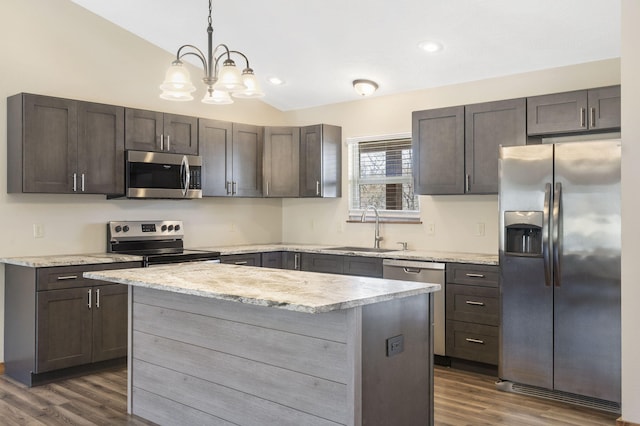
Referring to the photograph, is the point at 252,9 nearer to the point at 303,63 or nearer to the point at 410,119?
the point at 303,63

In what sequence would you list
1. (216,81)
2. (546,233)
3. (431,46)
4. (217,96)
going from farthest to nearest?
1. (431,46)
2. (546,233)
3. (217,96)
4. (216,81)

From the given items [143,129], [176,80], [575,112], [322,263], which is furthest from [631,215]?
[143,129]

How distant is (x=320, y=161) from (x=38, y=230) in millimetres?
2704

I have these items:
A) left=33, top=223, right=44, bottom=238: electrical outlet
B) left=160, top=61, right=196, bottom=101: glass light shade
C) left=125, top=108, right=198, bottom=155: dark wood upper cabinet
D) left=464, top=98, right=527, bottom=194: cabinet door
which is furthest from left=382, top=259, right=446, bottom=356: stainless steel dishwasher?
left=33, top=223, right=44, bottom=238: electrical outlet

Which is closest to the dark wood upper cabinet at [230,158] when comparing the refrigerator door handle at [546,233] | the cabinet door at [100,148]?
the cabinet door at [100,148]

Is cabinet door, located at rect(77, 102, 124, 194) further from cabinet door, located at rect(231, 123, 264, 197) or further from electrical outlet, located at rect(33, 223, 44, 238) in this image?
cabinet door, located at rect(231, 123, 264, 197)

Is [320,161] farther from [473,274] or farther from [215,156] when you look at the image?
[473,274]

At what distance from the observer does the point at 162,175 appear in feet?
16.7

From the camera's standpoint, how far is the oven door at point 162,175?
16.0 ft

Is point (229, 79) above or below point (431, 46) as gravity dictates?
below

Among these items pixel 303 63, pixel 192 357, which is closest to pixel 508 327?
pixel 192 357

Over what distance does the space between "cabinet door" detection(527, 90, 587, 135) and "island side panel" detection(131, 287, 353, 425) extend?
8.95 ft

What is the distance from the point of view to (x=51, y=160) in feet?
14.5

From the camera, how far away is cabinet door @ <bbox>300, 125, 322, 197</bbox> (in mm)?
5883
